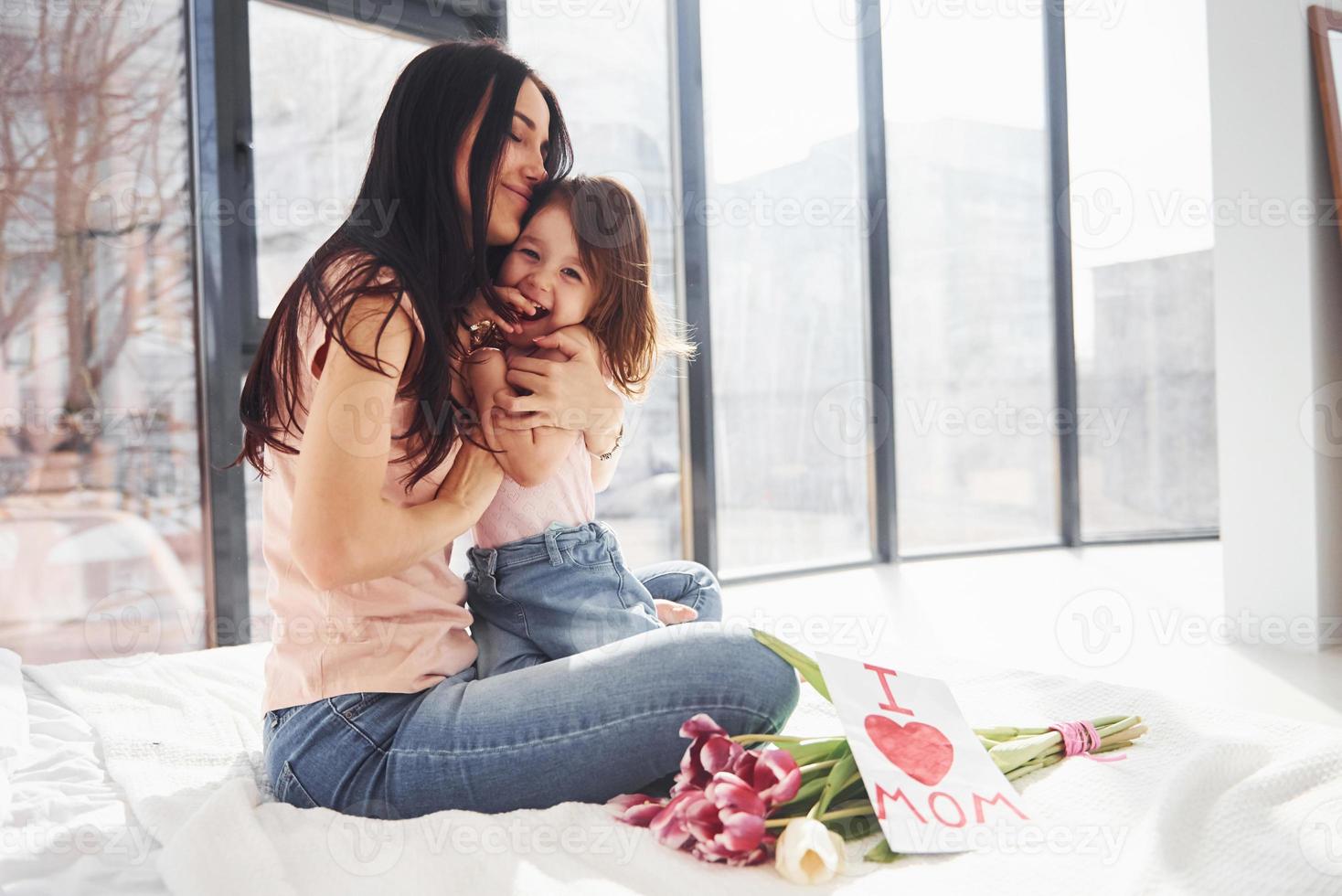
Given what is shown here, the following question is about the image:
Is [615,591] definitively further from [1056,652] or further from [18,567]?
[18,567]

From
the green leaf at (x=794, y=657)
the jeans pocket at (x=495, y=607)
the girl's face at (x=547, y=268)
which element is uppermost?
the girl's face at (x=547, y=268)

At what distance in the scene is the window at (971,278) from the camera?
4090 millimetres

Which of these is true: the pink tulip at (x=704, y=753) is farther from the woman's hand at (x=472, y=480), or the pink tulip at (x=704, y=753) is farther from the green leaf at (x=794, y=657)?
the woman's hand at (x=472, y=480)

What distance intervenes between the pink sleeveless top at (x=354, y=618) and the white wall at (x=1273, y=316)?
2.29 m

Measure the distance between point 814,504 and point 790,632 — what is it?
1.37 metres

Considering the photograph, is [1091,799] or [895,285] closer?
[1091,799]

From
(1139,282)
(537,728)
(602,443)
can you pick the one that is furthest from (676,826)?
(1139,282)

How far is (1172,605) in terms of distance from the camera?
298cm

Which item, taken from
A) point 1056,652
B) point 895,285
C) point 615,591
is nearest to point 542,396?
point 615,591

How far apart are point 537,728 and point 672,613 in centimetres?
49

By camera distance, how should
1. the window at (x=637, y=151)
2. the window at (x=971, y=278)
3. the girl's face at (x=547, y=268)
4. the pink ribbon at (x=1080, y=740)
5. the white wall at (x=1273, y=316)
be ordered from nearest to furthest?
the pink ribbon at (x=1080, y=740)
the girl's face at (x=547, y=268)
the white wall at (x=1273, y=316)
the window at (x=637, y=151)
the window at (x=971, y=278)

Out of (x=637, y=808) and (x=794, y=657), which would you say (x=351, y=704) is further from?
(x=794, y=657)

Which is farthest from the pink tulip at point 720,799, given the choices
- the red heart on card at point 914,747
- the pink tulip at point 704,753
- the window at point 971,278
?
the window at point 971,278

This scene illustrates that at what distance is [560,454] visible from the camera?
1.20 metres
